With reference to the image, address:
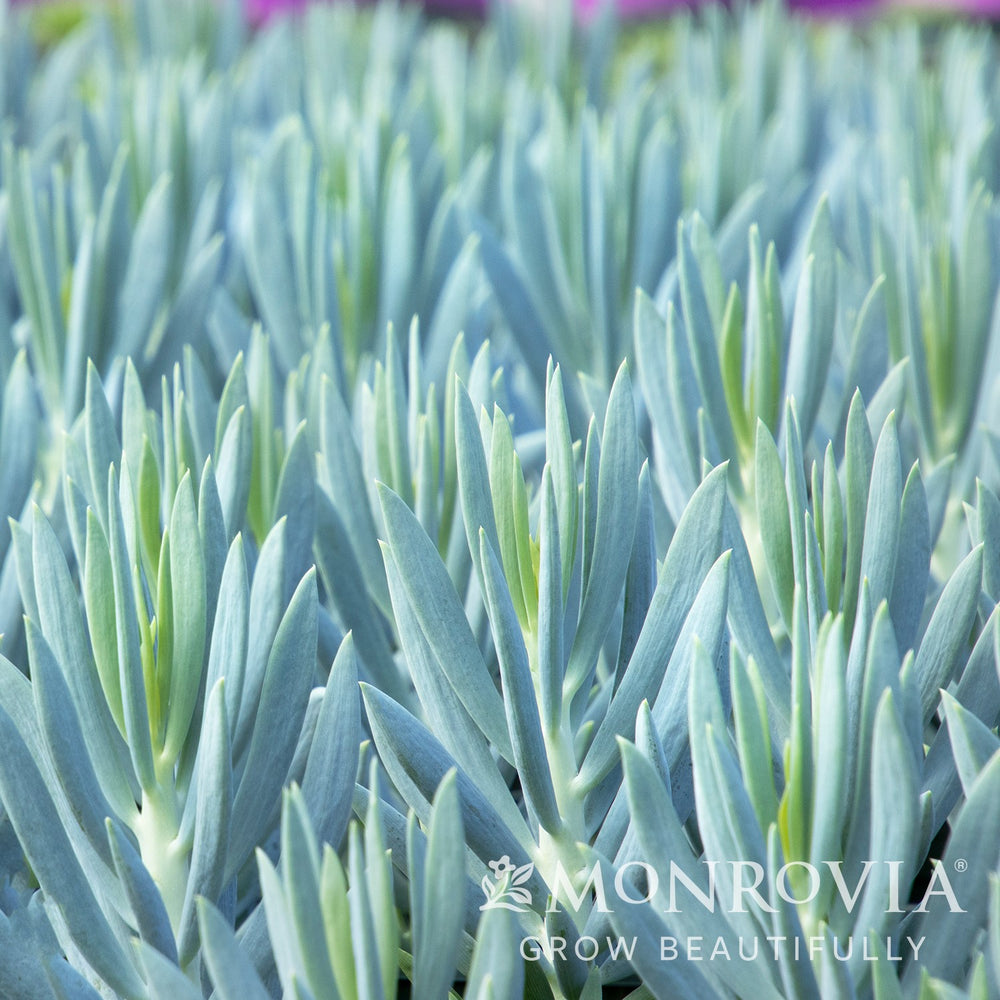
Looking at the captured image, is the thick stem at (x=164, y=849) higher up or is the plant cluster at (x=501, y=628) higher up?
the plant cluster at (x=501, y=628)

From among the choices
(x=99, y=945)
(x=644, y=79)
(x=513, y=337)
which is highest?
(x=644, y=79)

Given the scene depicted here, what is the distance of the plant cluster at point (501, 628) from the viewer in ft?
1.02

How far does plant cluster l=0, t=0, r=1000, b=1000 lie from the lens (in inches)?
12.3

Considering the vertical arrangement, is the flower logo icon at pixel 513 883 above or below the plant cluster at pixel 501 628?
below

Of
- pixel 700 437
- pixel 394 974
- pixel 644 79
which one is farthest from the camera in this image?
pixel 644 79

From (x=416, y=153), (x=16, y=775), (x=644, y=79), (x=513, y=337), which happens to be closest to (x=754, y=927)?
(x=16, y=775)

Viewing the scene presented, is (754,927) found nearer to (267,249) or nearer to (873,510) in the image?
(873,510)

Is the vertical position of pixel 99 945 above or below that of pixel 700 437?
below

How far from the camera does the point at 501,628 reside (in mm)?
354

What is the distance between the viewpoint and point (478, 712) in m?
0.38

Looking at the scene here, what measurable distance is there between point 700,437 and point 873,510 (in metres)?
0.13

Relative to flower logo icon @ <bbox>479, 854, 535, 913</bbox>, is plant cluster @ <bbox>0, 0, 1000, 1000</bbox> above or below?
above

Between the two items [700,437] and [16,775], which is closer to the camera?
[16,775]

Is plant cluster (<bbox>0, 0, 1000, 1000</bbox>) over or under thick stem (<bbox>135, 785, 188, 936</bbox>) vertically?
over
